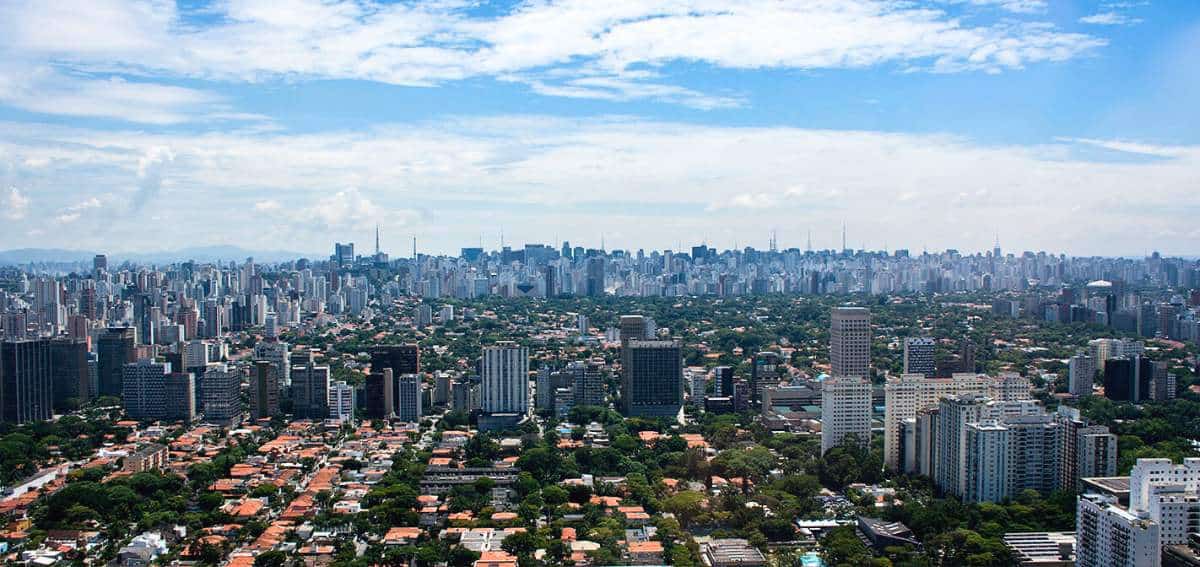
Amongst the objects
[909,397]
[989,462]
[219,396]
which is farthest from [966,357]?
[219,396]

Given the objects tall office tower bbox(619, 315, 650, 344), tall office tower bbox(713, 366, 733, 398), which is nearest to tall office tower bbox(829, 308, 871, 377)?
tall office tower bbox(713, 366, 733, 398)

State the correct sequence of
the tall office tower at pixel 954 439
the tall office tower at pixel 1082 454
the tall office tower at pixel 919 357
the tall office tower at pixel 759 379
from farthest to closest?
the tall office tower at pixel 919 357 < the tall office tower at pixel 759 379 < the tall office tower at pixel 954 439 < the tall office tower at pixel 1082 454

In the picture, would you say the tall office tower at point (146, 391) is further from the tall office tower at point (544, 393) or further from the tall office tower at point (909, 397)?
the tall office tower at point (909, 397)

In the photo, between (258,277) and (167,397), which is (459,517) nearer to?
(167,397)

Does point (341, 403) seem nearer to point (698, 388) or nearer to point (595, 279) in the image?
point (698, 388)

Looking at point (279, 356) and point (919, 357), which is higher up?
point (919, 357)

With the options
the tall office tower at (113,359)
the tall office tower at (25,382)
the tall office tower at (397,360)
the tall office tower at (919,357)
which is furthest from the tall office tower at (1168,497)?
the tall office tower at (113,359)
